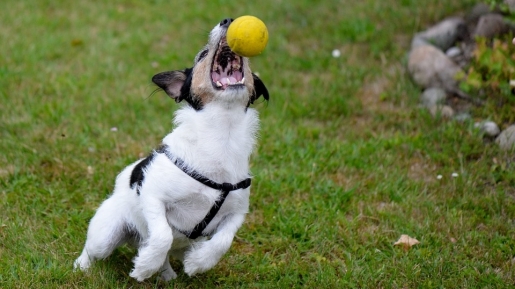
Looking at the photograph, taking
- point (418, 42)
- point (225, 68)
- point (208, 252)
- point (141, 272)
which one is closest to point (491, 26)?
point (418, 42)

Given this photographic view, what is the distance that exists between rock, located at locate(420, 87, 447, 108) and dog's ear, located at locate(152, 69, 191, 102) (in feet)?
10.2

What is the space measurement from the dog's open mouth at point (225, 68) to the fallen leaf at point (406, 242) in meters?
1.66

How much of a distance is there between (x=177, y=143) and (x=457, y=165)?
2657 millimetres

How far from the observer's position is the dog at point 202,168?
3.64m

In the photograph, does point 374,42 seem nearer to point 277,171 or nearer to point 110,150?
point 277,171

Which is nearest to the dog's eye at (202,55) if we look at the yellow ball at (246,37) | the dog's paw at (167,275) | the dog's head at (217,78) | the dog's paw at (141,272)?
the dog's head at (217,78)

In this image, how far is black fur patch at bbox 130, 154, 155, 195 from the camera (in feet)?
12.5

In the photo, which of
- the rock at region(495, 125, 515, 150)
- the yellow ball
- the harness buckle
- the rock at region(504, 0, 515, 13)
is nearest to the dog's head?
the yellow ball

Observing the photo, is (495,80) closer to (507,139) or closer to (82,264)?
(507,139)

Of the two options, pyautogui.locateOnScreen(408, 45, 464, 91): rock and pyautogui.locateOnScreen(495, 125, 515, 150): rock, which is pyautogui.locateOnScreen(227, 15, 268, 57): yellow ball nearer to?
pyautogui.locateOnScreen(495, 125, 515, 150): rock

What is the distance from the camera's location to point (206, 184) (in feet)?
12.0

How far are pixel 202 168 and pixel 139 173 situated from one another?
425 mm

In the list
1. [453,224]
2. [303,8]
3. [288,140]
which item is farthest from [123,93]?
[453,224]

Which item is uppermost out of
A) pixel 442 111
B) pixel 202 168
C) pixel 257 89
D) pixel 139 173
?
pixel 257 89
